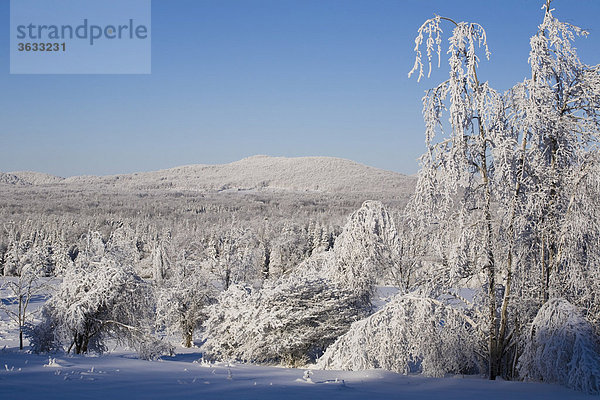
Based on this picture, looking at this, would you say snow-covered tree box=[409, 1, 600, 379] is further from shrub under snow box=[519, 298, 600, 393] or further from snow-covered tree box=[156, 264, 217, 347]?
snow-covered tree box=[156, 264, 217, 347]

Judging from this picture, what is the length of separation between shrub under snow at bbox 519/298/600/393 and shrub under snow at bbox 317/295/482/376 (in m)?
1.30

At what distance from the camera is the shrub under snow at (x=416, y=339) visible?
909cm

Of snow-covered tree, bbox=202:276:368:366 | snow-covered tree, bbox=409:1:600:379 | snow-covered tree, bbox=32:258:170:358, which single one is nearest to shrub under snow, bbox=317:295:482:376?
snow-covered tree, bbox=409:1:600:379

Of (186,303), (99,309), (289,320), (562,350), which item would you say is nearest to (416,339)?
(562,350)

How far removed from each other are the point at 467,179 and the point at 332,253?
380 inches

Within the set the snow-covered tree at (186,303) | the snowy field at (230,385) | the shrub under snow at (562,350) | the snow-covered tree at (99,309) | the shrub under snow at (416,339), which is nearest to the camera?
the snowy field at (230,385)

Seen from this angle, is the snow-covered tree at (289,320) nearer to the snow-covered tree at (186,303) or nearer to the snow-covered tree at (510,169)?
the snow-covered tree at (510,169)

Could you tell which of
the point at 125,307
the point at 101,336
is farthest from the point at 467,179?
the point at 101,336

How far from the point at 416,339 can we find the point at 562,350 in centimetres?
249

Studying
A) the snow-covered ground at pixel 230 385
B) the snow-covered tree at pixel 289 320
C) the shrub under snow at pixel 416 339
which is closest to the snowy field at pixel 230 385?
the snow-covered ground at pixel 230 385

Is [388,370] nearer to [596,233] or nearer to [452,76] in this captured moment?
[596,233]

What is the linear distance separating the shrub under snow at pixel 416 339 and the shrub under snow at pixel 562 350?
1.30 meters

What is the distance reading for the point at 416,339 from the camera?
9.09 meters

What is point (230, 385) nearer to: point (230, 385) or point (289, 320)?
point (230, 385)
